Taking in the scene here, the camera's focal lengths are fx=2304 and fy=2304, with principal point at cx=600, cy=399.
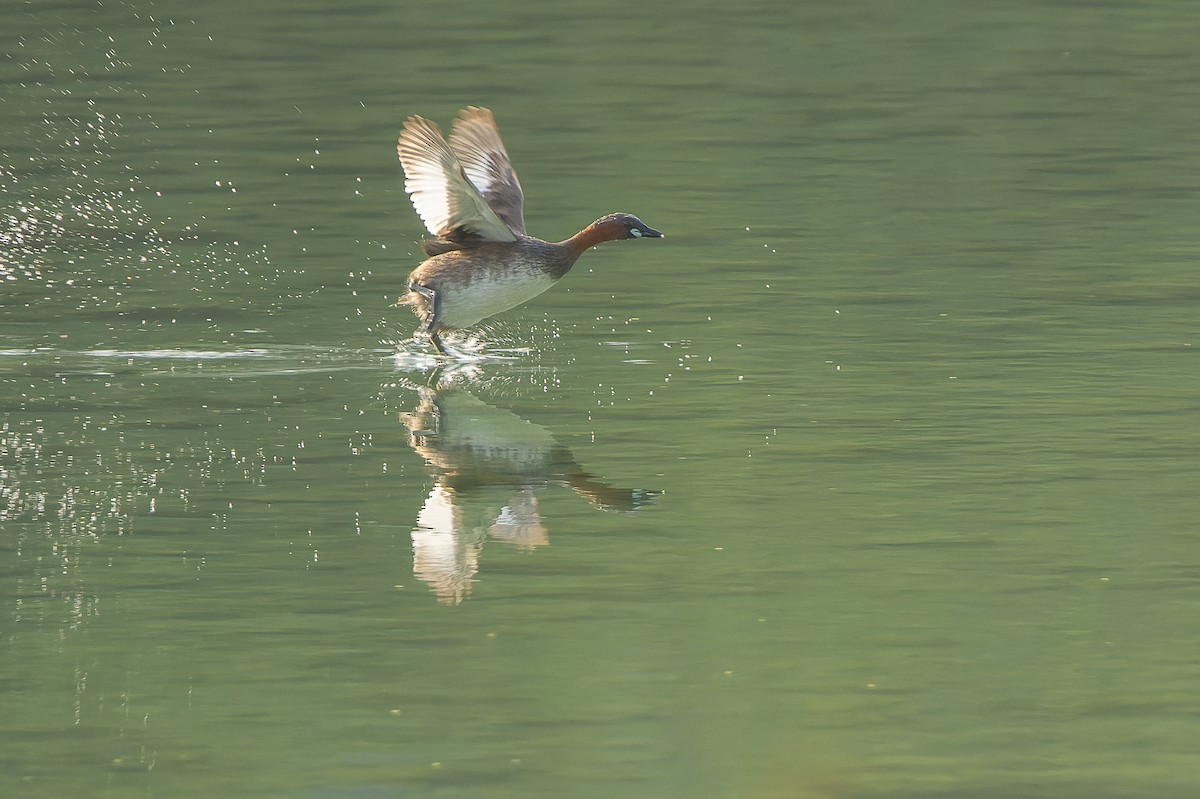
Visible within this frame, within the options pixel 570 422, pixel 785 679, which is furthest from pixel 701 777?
pixel 570 422

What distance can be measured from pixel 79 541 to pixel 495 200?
4.24 metres

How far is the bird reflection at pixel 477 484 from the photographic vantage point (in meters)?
6.77

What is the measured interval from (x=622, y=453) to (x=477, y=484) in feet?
2.06

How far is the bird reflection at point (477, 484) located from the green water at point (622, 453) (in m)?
0.02

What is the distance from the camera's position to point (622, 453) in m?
8.06

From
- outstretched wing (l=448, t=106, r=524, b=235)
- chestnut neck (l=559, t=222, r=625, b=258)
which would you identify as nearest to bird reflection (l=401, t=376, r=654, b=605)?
chestnut neck (l=559, t=222, r=625, b=258)

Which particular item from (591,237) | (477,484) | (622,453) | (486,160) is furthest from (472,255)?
(477,484)

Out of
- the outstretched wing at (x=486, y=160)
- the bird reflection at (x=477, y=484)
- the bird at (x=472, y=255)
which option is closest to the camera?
the bird reflection at (x=477, y=484)

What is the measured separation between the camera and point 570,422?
8.63 m

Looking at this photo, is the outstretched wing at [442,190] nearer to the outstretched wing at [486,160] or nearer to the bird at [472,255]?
the bird at [472,255]

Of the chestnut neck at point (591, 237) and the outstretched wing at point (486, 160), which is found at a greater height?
the outstretched wing at point (486, 160)

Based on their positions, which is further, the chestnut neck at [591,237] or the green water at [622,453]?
the chestnut neck at [591,237]

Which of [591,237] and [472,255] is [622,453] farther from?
[472,255]

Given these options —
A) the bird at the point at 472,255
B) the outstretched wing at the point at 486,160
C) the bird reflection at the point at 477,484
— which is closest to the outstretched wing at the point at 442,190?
the bird at the point at 472,255
